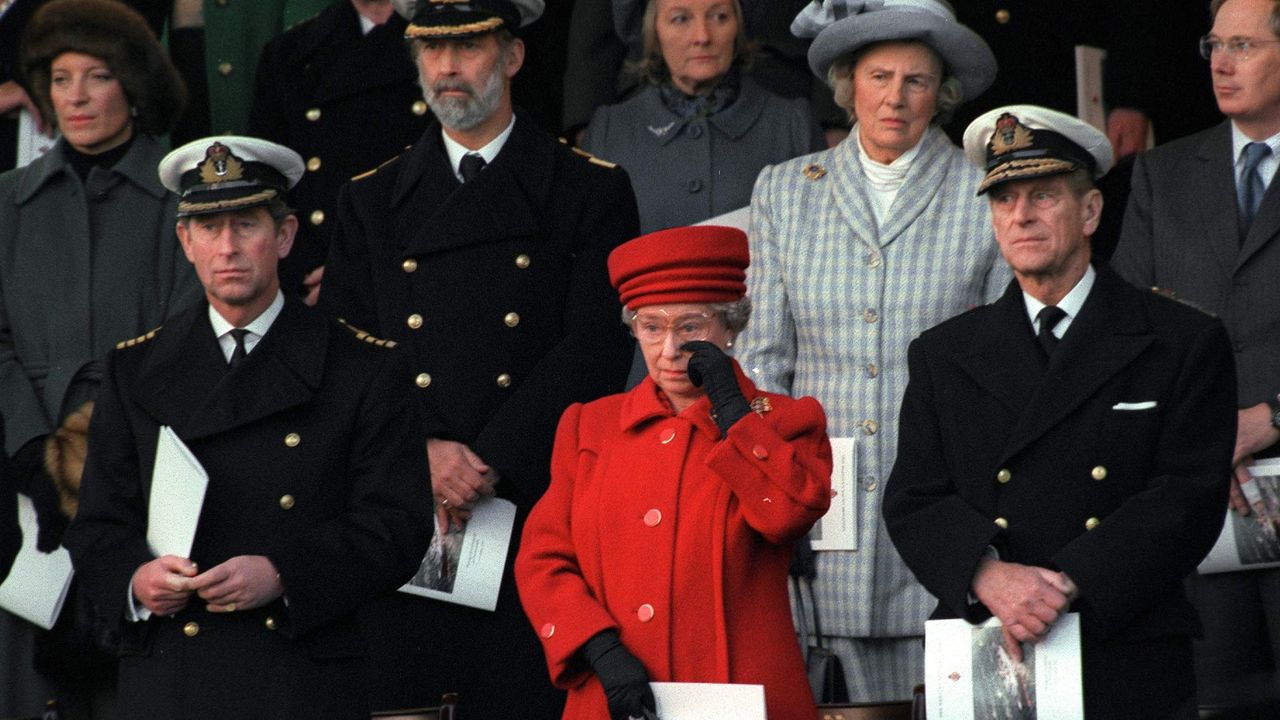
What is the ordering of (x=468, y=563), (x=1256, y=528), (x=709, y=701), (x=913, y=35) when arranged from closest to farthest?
1. (x=709, y=701)
2. (x=1256, y=528)
3. (x=468, y=563)
4. (x=913, y=35)

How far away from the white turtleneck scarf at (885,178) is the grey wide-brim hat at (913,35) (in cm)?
29

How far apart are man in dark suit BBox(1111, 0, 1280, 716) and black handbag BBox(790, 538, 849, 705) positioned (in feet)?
3.70

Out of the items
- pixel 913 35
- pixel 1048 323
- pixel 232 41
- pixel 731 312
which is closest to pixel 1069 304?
pixel 1048 323

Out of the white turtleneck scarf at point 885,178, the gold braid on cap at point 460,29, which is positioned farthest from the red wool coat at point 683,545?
the gold braid on cap at point 460,29

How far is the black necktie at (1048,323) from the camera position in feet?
18.5

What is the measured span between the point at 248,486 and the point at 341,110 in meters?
2.78

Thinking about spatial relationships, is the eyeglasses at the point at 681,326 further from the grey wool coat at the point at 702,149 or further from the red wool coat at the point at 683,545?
the grey wool coat at the point at 702,149

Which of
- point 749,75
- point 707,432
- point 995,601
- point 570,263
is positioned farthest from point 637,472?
point 749,75

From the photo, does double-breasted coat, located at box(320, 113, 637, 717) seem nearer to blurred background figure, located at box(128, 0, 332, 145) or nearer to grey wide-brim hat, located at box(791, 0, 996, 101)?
grey wide-brim hat, located at box(791, 0, 996, 101)

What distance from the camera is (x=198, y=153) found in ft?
19.9

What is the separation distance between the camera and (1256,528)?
6.33m

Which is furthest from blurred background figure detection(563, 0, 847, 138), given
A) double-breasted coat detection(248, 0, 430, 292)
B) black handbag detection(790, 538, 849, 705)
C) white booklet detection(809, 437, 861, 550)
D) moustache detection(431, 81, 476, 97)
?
black handbag detection(790, 538, 849, 705)

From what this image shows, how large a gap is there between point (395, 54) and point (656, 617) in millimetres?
3525

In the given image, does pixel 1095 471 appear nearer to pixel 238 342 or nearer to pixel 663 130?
pixel 238 342
